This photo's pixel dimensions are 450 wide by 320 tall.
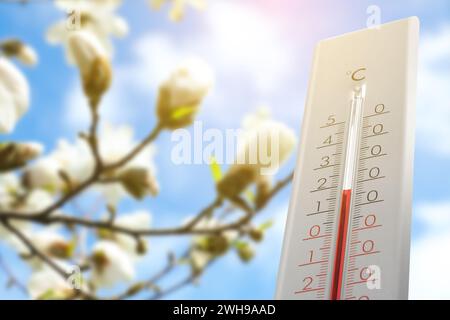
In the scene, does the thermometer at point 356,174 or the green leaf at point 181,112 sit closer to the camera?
the thermometer at point 356,174

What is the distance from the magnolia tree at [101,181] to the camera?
30.0 inches

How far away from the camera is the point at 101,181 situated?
0.79m

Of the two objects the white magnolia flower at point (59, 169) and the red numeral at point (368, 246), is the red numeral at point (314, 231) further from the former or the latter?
the white magnolia flower at point (59, 169)

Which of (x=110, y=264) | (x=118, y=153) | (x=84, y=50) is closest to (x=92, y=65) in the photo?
(x=84, y=50)

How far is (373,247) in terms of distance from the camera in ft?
1.79

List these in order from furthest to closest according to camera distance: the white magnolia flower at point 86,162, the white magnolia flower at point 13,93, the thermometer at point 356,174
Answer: the white magnolia flower at point 86,162, the white magnolia flower at point 13,93, the thermometer at point 356,174

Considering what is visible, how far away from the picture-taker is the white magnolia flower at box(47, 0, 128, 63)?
863 millimetres

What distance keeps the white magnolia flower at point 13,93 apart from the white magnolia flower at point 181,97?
0.48 ft

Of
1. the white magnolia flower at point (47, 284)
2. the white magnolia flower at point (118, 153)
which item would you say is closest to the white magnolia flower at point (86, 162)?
the white magnolia flower at point (118, 153)

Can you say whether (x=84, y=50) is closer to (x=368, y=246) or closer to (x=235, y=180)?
(x=235, y=180)

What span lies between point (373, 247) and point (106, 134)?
0.42 meters

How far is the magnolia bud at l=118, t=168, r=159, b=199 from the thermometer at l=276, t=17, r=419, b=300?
219 millimetres
